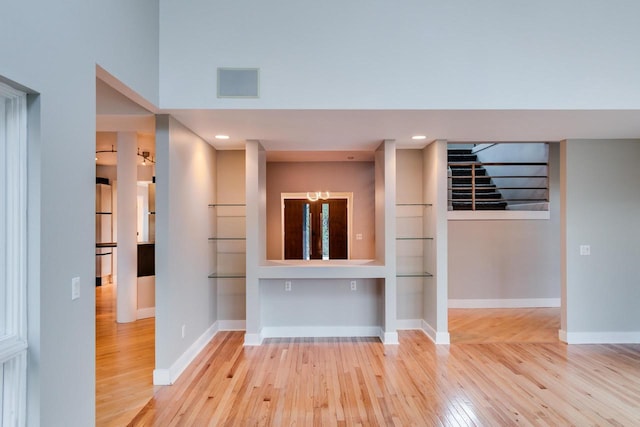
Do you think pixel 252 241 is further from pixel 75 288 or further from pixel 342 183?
pixel 342 183

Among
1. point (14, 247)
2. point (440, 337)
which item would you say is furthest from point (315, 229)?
point (14, 247)

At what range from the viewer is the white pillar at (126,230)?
5090 mm

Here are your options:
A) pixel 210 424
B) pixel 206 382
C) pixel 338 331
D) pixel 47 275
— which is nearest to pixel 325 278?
pixel 338 331

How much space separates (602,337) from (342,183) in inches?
167

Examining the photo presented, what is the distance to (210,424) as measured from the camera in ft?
8.45

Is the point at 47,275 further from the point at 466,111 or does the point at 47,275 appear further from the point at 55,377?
the point at 466,111

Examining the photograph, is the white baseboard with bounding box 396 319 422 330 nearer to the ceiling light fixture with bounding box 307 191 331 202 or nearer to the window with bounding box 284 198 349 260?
the window with bounding box 284 198 349 260

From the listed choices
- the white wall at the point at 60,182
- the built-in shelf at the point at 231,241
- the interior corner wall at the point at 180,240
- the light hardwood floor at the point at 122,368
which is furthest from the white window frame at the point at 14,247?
the built-in shelf at the point at 231,241

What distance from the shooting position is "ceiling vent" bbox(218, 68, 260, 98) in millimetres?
2932

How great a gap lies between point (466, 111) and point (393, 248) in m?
1.80

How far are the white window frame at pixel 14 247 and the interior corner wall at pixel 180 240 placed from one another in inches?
61.8

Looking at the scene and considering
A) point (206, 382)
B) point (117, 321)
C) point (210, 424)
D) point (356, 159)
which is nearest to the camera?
point (210, 424)

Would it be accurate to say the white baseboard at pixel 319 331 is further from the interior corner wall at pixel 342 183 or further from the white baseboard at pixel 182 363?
the interior corner wall at pixel 342 183

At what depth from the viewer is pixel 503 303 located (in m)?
5.93
